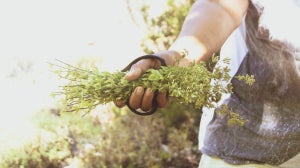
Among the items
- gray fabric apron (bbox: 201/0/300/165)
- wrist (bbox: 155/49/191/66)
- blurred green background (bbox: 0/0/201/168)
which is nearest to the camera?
wrist (bbox: 155/49/191/66)

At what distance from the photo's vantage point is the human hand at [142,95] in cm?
168

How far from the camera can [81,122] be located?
422 cm

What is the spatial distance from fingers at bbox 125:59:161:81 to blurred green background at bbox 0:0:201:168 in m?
1.25

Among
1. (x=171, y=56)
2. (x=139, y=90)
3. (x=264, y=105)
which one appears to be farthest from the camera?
(x=264, y=105)

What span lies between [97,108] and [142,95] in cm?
287

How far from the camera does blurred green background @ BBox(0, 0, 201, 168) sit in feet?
12.5

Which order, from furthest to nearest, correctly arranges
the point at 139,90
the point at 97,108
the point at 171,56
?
the point at 97,108 → the point at 171,56 → the point at 139,90

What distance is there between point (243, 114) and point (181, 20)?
241 centimetres

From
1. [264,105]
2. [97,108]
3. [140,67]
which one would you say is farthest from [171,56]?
[97,108]

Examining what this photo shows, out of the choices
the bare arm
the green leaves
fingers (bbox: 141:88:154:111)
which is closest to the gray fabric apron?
the bare arm

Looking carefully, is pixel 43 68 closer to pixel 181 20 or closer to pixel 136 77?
pixel 181 20

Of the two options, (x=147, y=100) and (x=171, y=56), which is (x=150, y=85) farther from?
(x=171, y=56)

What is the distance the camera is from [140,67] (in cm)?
172

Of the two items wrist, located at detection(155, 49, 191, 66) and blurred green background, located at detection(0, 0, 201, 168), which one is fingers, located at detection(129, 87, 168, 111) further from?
blurred green background, located at detection(0, 0, 201, 168)
